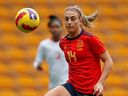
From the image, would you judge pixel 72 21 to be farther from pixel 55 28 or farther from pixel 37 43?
pixel 37 43

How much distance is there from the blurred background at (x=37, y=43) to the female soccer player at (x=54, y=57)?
2737 mm

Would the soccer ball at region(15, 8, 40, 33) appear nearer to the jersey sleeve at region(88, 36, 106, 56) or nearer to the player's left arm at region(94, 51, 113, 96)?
the jersey sleeve at region(88, 36, 106, 56)

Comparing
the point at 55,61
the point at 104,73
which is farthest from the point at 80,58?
the point at 55,61

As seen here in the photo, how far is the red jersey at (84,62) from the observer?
8367mm

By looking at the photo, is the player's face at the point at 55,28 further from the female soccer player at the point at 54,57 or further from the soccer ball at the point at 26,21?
the soccer ball at the point at 26,21

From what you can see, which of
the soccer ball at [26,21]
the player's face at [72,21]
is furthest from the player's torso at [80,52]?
the soccer ball at [26,21]

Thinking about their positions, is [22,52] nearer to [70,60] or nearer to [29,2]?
[29,2]

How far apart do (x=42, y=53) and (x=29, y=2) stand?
16.5ft

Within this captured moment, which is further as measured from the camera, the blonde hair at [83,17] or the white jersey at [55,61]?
the white jersey at [55,61]

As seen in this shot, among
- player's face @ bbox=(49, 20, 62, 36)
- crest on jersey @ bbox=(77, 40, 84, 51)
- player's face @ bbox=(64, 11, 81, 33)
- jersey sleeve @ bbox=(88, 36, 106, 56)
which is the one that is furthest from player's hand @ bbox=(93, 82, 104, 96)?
player's face @ bbox=(49, 20, 62, 36)

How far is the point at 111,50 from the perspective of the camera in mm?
15328

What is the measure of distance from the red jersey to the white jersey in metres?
2.34

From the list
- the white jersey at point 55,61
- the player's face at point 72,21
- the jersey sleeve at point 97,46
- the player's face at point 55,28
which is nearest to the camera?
the jersey sleeve at point 97,46

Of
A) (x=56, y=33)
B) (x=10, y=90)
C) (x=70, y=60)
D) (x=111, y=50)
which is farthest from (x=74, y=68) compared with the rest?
(x=111, y=50)
